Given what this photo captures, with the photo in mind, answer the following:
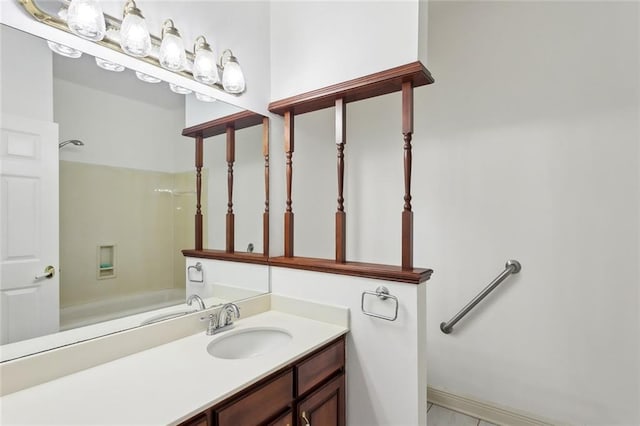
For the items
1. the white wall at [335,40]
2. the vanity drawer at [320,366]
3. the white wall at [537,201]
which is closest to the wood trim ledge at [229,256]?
the vanity drawer at [320,366]

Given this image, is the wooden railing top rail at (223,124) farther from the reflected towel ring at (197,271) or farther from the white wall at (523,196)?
the reflected towel ring at (197,271)

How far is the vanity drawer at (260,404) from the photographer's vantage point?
980 mm

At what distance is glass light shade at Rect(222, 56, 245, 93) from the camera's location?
1636 mm

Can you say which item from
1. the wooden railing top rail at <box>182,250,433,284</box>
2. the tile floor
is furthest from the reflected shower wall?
the tile floor

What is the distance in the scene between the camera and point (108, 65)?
122 cm

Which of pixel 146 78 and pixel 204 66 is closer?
pixel 146 78

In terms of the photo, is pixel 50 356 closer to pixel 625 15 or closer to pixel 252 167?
pixel 252 167

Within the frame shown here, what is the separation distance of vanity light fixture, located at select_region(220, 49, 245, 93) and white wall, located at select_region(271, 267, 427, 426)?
1096 millimetres

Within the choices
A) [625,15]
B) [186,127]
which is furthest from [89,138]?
[625,15]

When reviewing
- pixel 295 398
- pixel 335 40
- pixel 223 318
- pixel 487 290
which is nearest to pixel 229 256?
pixel 223 318

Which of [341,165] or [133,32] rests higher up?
[133,32]

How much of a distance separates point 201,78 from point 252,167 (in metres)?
0.55

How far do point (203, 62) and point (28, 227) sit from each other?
98cm

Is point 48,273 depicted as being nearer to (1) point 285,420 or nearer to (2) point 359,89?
(1) point 285,420
